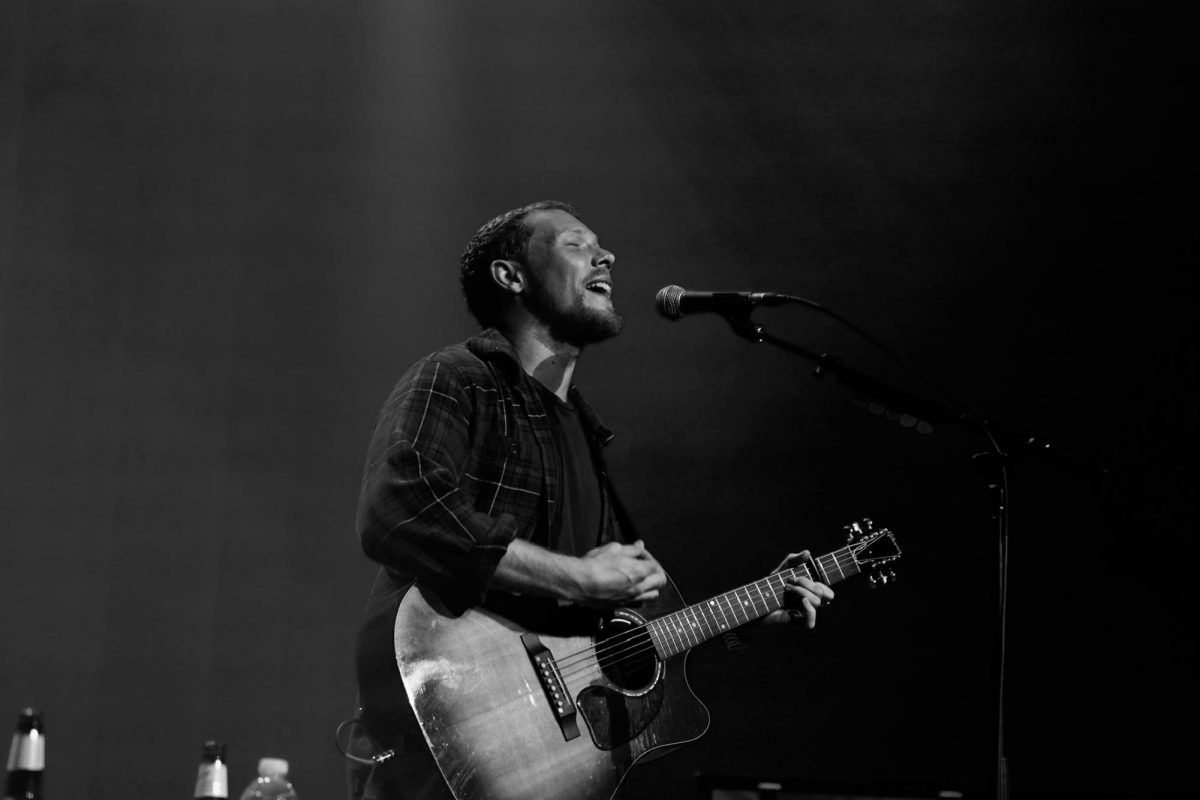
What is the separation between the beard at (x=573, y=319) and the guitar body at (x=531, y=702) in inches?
31.5

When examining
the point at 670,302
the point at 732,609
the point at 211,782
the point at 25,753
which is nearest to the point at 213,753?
the point at 211,782

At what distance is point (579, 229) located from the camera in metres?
3.36

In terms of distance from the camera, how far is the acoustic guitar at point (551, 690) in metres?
2.42

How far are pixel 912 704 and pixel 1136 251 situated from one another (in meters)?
1.75

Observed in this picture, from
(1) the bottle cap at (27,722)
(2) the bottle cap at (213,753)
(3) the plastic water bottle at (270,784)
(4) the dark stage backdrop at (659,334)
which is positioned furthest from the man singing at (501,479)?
(4) the dark stage backdrop at (659,334)

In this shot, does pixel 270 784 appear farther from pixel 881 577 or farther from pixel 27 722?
pixel 881 577

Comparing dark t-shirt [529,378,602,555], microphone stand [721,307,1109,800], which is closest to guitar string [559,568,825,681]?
dark t-shirt [529,378,602,555]

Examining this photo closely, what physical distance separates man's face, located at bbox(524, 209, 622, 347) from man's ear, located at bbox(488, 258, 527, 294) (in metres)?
0.03

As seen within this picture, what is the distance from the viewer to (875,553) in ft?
10.5

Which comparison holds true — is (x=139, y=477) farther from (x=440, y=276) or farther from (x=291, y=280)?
(x=440, y=276)

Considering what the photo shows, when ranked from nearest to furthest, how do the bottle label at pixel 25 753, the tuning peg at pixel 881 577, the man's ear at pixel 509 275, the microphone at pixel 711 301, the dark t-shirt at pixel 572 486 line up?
the bottle label at pixel 25 753 → the microphone at pixel 711 301 → the dark t-shirt at pixel 572 486 → the tuning peg at pixel 881 577 → the man's ear at pixel 509 275

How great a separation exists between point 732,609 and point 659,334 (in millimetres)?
1493

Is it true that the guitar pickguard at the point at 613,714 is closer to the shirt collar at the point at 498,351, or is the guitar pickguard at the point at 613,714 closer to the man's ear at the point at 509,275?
the shirt collar at the point at 498,351

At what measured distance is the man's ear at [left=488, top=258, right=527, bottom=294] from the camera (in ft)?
10.8
